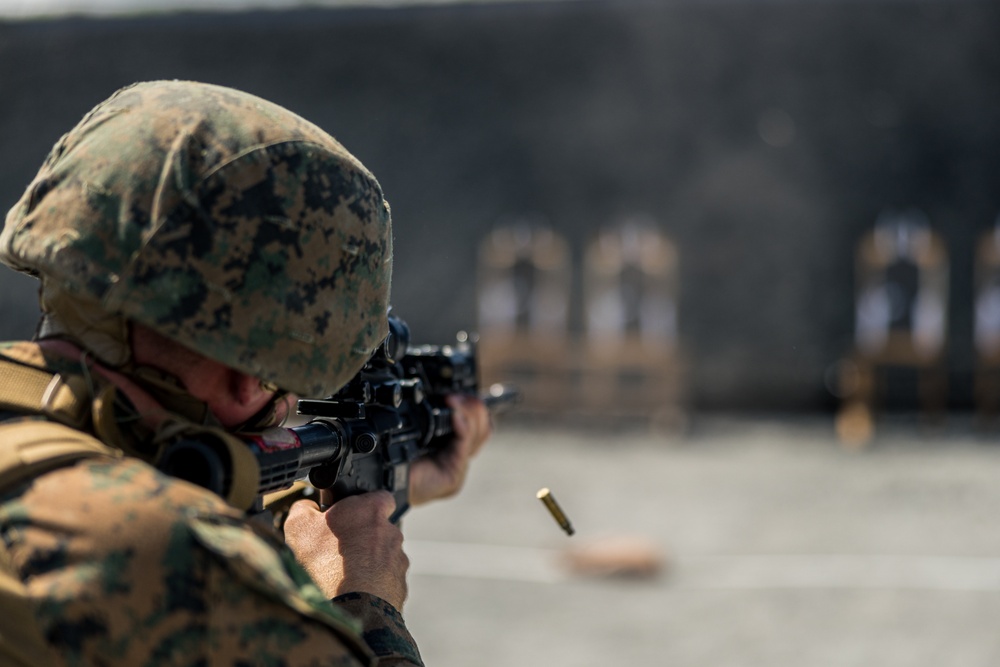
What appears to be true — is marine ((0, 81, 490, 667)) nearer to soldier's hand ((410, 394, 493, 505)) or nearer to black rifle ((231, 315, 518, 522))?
black rifle ((231, 315, 518, 522))

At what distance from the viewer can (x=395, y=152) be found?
1283cm

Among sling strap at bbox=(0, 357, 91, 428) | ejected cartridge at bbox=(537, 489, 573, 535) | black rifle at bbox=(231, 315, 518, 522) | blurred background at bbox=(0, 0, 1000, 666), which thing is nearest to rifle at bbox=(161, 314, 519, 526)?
black rifle at bbox=(231, 315, 518, 522)

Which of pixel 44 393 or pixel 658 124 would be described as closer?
pixel 44 393

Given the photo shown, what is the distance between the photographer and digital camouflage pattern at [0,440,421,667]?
1.03 meters

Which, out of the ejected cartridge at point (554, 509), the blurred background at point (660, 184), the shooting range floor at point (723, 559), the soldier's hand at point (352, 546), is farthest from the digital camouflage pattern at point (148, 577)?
the blurred background at point (660, 184)

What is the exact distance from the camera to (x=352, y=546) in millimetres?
1576

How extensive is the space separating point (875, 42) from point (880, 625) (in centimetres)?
869

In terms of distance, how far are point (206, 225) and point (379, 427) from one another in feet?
2.53

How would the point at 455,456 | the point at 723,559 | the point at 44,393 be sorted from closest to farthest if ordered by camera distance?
the point at 44,393 → the point at 455,456 → the point at 723,559

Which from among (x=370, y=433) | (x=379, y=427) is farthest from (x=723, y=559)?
(x=370, y=433)

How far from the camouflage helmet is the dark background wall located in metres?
10.9

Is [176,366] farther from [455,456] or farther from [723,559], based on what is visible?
[723,559]

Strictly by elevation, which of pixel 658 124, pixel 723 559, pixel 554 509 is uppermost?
pixel 658 124

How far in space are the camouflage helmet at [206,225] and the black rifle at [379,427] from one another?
162 millimetres
